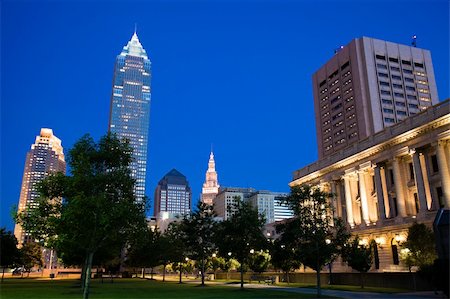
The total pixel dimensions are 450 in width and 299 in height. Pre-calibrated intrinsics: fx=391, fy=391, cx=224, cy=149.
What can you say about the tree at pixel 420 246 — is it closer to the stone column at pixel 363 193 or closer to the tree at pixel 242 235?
the tree at pixel 242 235

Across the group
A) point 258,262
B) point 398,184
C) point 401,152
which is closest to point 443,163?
point 401,152

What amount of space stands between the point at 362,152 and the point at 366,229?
14.1 m

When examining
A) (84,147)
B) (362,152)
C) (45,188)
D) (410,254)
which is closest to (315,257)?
(410,254)

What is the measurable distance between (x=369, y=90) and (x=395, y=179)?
7732 centimetres

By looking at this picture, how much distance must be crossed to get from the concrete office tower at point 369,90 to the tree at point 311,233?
103 m

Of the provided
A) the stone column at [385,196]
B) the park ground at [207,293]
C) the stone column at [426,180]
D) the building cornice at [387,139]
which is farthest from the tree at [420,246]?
the stone column at [385,196]

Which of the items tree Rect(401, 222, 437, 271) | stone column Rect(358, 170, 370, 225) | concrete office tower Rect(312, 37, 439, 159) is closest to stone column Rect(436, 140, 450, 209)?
tree Rect(401, 222, 437, 271)

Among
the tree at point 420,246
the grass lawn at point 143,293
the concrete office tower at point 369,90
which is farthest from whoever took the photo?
the concrete office tower at point 369,90

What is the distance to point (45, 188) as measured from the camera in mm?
37719

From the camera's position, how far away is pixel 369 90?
136 metres

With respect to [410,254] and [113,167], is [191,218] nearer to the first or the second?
[113,167]

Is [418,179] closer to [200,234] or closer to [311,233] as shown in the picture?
[200,234]

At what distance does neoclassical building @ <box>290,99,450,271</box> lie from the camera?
189 feet

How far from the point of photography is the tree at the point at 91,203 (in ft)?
91.1
